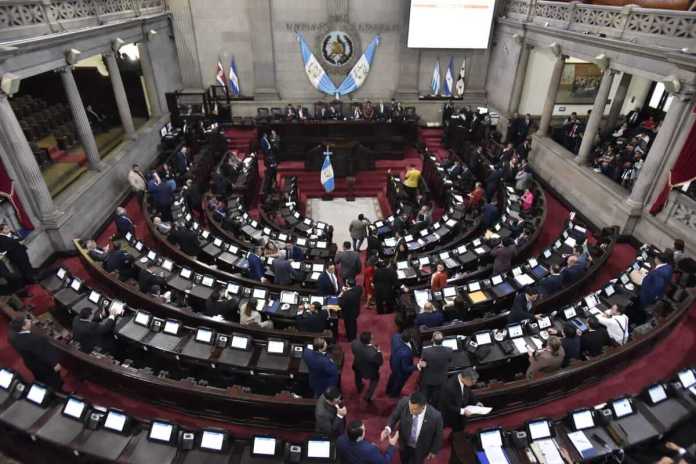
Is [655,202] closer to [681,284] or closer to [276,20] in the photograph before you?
[681,284]

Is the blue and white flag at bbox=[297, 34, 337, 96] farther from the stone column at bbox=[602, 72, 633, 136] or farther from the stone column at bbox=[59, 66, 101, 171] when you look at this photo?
the stone column at bbox=[602, 72, 633, 136]

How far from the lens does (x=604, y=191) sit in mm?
11734

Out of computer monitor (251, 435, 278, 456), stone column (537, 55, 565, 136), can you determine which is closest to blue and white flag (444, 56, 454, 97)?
stone column (537, 55, 565, 136)

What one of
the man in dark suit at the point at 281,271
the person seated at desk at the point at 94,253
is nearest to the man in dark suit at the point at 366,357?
the man in dark suit at the point at 281,271

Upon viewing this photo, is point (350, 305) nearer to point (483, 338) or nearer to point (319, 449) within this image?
point (483, 338)

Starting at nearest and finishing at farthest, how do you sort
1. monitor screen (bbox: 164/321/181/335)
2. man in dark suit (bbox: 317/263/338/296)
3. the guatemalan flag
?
1. monitor screen (bbox: 164/321/181/335)
2. man in dark suit (bbox: 317/263/338/296)
3. the guatemalan flag

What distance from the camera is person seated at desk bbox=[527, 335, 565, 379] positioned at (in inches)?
232

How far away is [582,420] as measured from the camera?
5.12 meters

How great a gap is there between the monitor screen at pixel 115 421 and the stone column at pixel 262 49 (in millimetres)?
16596

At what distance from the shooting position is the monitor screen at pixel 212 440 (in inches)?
191

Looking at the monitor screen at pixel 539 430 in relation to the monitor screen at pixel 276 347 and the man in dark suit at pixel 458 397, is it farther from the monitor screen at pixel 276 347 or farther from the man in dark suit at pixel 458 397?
the monitor screen at pixel 276 347

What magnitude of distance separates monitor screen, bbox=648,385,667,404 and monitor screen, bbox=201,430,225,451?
5.43 m

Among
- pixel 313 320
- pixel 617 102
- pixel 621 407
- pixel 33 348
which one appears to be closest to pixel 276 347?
pixel 313 320

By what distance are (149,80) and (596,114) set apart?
52.7 feet
